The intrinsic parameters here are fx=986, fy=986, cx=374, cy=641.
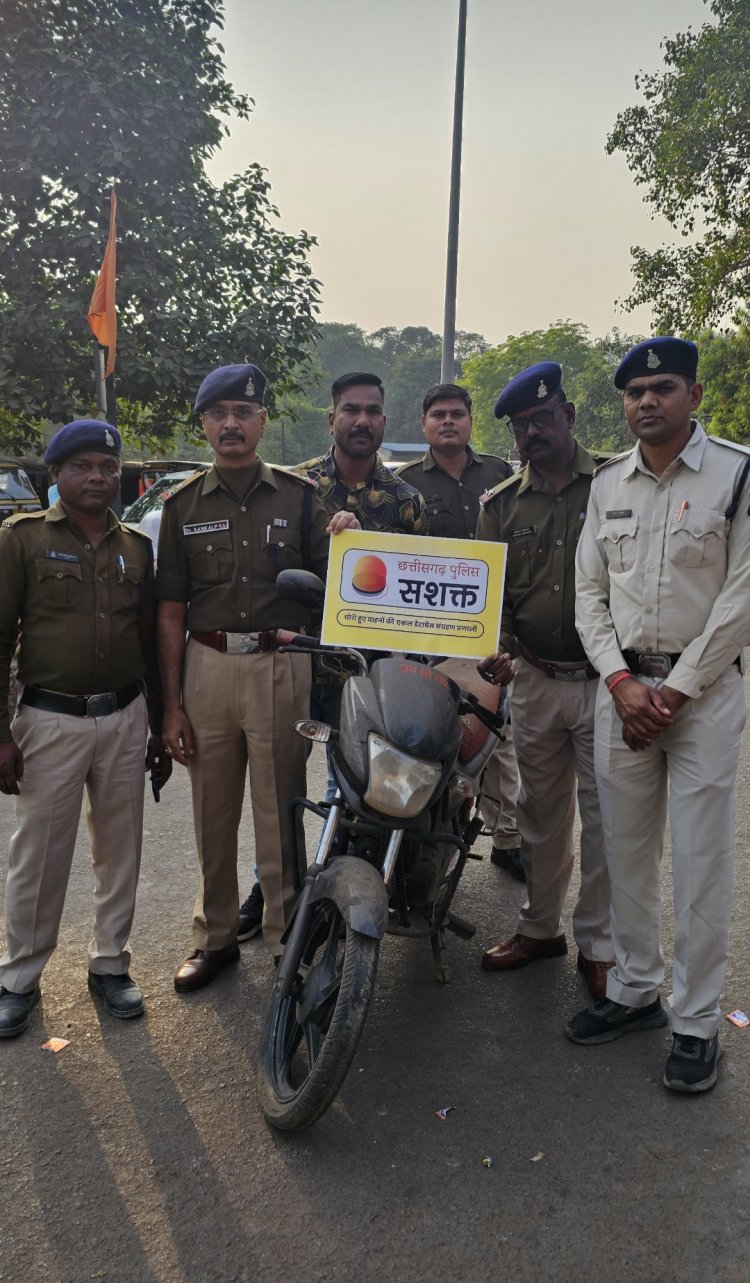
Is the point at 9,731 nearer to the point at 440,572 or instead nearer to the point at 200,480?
the point at 200,480

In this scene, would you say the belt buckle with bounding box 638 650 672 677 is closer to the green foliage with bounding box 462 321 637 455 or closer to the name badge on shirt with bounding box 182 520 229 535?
the name badge on shirt with bounding box 182 520 229 535

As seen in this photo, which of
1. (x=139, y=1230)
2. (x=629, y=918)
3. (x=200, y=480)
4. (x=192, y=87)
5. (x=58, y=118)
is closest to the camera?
(x=139, y=1230)

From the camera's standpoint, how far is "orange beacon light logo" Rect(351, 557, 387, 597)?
312 cm

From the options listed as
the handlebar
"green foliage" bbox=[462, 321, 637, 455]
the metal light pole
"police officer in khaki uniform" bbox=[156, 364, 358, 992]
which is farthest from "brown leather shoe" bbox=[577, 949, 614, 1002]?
"green foliage" bbox=[462, 321, 637, 455]

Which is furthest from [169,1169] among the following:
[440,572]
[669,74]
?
[669,74]

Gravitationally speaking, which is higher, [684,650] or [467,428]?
[467,428]

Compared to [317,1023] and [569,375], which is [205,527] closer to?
[317,1023]

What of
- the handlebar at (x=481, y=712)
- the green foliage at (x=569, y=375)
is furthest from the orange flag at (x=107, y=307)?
the green foliage at (x=569, y=375)

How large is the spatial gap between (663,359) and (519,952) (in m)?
2.08

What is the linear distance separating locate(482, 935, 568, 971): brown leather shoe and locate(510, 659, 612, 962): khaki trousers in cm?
3

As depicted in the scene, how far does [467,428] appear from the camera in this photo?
4.98 m

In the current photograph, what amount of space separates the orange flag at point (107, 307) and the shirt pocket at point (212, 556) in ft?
32.4

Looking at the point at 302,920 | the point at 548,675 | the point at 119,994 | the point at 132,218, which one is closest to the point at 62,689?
the point at 119,994

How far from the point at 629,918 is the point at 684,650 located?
861 mm
